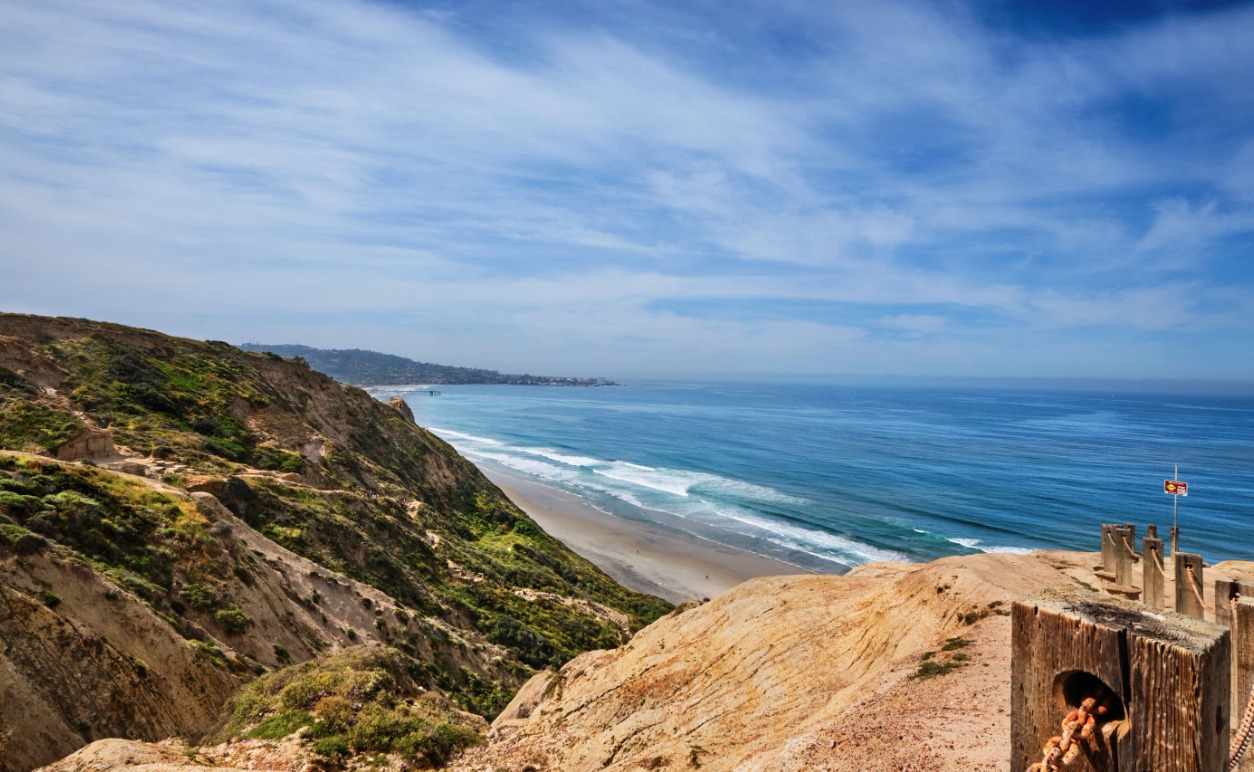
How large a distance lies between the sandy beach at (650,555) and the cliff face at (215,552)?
4070mm

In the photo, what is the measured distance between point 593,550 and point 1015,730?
42.1 meters

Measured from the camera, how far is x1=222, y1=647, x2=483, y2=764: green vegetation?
10.2m

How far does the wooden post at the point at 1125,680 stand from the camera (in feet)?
8.25

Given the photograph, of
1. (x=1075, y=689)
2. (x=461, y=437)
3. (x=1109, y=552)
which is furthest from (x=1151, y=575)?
(x=461, y=437)

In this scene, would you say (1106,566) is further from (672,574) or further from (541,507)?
(541,507)

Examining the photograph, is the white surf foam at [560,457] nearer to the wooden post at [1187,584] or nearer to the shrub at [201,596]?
the shrub at [201,596]

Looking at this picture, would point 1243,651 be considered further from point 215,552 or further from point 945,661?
point 215,552

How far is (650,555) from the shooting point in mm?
42875

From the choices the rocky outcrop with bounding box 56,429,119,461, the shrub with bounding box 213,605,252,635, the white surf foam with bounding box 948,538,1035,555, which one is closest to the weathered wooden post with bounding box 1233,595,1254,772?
the shrub with bounding box 213,605,252,635

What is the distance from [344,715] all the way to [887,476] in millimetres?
61335

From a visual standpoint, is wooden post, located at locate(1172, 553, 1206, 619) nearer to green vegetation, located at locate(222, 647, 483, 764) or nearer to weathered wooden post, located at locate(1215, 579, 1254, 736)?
weathered wooden post, located at locate(1215, 579, 1254, 736)

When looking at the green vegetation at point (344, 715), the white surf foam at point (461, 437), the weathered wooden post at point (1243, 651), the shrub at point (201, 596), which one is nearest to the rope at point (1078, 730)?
the weathered wooden post at point (1243, 651)

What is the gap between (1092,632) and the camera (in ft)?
8.95

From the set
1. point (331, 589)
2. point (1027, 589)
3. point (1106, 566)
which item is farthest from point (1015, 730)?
point (331, 589)
